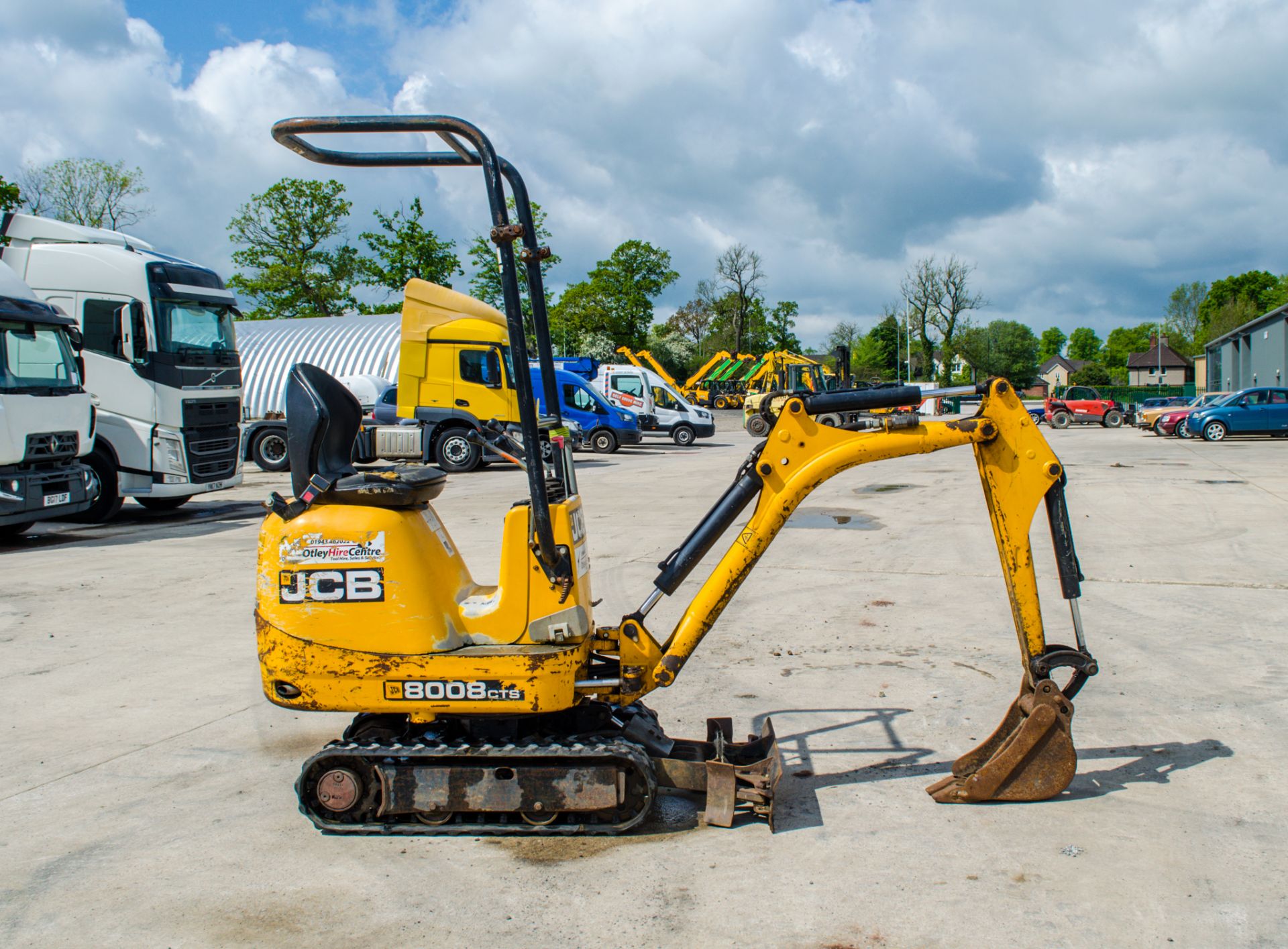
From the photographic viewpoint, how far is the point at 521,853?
3.89 m

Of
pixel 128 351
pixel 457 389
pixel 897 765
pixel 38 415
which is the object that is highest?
pixel 128 351

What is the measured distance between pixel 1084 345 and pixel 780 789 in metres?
168

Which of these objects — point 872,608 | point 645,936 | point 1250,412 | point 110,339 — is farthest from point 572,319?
point 645,936

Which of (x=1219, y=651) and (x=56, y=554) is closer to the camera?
(x=1219, y=651)

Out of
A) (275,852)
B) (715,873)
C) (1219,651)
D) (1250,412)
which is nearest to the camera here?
(715,873)

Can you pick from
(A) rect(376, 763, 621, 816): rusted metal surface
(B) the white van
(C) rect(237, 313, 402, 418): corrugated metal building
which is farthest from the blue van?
(A) rect(376, 763, 621, 816): rusted metal surface

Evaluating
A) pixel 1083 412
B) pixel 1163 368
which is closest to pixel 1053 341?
pixel 1163 368

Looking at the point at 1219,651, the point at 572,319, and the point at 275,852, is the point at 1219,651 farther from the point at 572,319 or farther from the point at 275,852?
the point at 572,319

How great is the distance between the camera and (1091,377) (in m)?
99.7

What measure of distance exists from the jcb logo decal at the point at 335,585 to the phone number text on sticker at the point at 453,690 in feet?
1.18

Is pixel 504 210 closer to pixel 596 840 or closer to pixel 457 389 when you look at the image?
pixel 596 840

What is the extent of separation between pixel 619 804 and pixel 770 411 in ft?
5.78

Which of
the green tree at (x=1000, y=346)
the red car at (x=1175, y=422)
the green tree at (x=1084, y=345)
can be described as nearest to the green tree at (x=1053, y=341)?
the green tree at (x=1084, y=345)

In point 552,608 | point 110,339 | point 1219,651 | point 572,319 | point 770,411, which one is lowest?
point 1219,651
